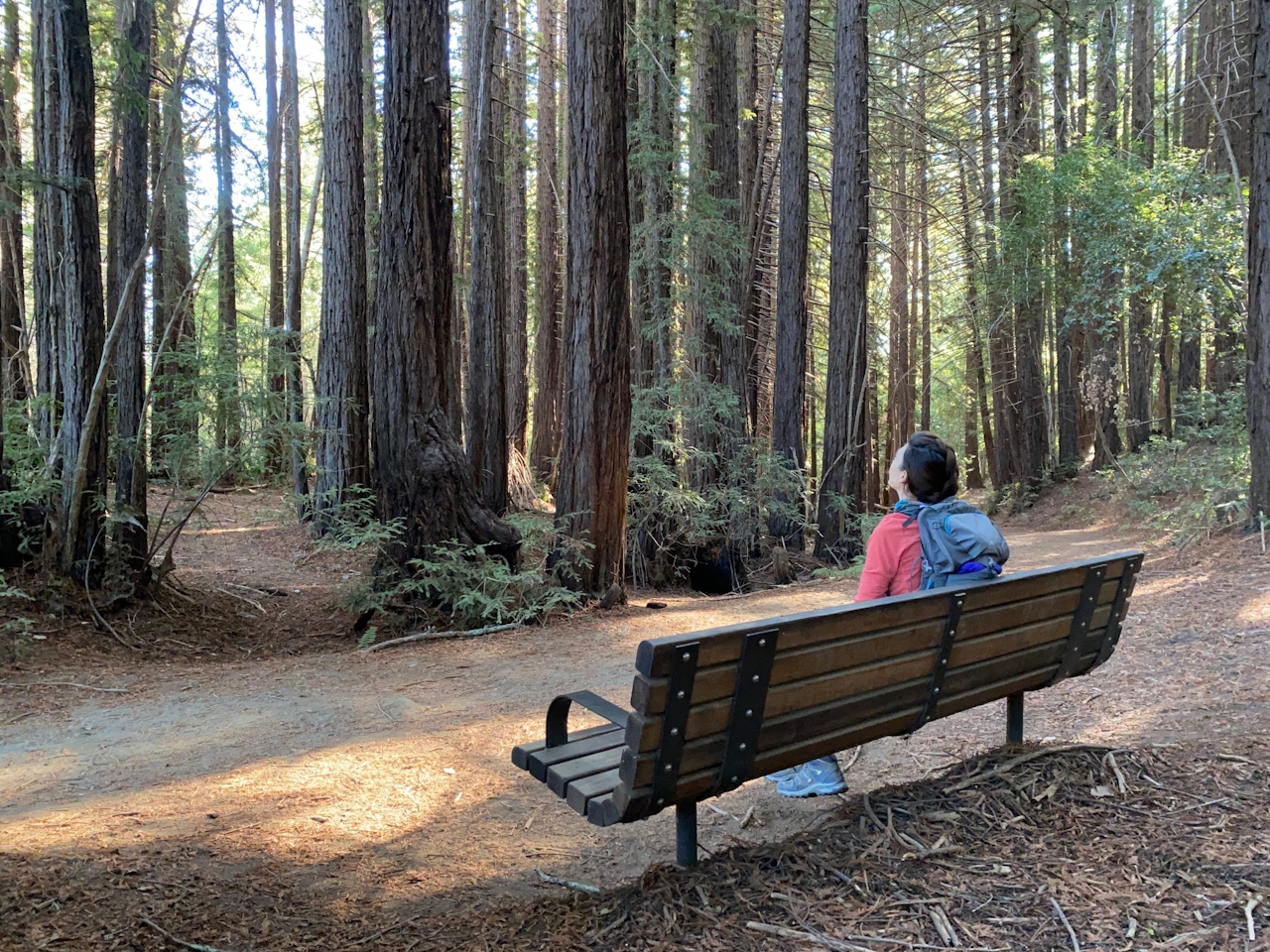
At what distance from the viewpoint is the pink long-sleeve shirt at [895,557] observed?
360 centimetres

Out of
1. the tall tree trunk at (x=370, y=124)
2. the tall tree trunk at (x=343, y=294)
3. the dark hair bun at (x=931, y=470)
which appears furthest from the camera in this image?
the tall tree trunk at (x=370, y=124)

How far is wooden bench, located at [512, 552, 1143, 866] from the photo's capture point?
2.45 meters

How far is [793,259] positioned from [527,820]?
11404mm

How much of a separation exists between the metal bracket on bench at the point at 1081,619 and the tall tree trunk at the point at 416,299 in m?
5.72

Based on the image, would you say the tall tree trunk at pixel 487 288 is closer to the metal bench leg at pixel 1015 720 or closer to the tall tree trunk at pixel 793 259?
the tall tree trunk at pixel 793 259

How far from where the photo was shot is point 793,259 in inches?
541

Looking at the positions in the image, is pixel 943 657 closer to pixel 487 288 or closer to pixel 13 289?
pixel 487 288

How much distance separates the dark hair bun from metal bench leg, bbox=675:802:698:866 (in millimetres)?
1578

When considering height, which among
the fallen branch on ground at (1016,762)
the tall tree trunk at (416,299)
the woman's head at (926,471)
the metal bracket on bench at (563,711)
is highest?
the tall tree trunk at (416,299)

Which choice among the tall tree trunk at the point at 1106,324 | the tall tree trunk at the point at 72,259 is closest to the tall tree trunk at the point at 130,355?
the tall tree trunk at the point at 72,259

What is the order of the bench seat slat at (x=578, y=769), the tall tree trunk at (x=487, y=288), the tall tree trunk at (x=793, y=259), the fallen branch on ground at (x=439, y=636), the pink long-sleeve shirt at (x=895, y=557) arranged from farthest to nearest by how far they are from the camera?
the tall tree trunk at (x=793, y=259) < the tall tree trunk at (x=487, y=288) < the fallen branch on ground at (x=439, y=636) < the pink long-sleeve shirt at (x=895, y=557) < the bench seat slat at (x=578, y=769)

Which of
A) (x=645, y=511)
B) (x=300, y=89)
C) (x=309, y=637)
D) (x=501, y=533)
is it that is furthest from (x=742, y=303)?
(x=300, y=89)

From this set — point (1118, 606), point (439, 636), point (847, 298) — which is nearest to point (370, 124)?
point (847, 298)

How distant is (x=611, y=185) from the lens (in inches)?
348
